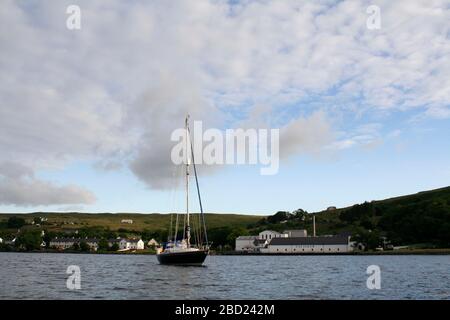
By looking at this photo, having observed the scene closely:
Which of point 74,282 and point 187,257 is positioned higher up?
point 187,257

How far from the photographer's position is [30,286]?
45188mm

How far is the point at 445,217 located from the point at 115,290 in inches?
6918

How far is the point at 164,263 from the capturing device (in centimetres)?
8294

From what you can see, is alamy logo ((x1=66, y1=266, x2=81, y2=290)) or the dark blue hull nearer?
alamy logo ((x1=66, y1=266, x2=81, y2=290))

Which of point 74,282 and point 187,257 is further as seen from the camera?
point 187,257

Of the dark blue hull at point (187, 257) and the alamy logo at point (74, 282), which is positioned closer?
the alamy logo at point (74, 282)
